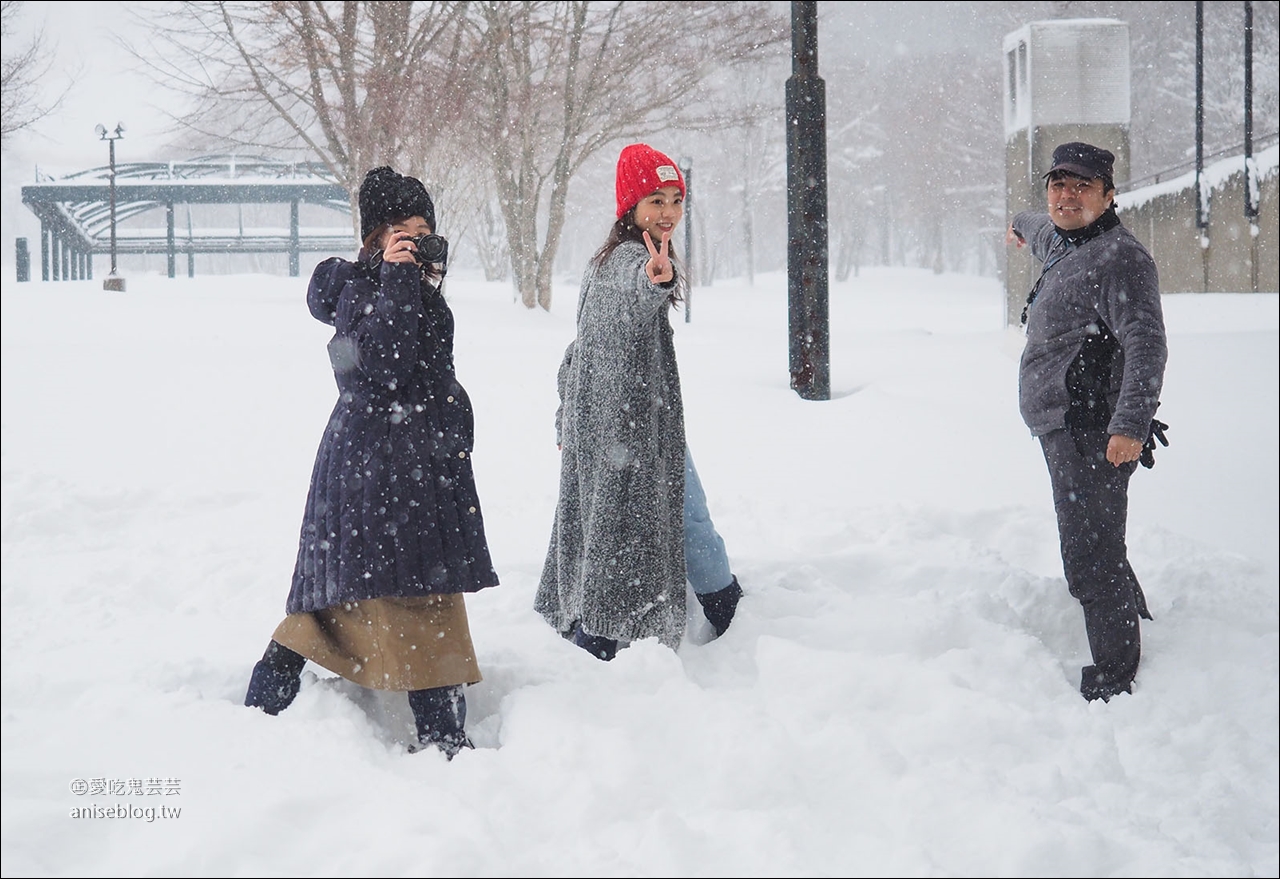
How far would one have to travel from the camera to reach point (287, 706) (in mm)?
3328

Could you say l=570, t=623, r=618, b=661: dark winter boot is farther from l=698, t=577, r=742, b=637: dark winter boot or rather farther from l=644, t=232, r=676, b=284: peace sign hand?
l=644, t=232, r=676, b=284: peace sign hand

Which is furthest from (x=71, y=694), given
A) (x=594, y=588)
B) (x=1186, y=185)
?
(x=1186, y=185)

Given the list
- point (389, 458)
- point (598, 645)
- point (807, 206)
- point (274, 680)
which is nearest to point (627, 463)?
point (598, 645)

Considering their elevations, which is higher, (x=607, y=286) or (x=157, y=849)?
(x=607, y=286)

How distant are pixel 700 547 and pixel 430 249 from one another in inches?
60.8

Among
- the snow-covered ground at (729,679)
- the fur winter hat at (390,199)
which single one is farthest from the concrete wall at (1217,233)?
the fur winter hat at (390,199)

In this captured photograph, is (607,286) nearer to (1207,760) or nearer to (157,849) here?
(157,849)

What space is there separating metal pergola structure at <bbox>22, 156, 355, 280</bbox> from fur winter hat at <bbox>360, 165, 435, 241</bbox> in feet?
81.3

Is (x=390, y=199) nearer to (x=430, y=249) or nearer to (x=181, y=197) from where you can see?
(x=430, y=249)

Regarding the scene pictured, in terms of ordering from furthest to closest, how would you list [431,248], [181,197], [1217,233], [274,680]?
[181,197] → [1217,233] → [274,680] → [431,248]

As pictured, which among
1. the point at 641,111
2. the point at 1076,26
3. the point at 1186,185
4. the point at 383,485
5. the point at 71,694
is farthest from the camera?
the point at 1076,26

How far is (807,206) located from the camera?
734cm

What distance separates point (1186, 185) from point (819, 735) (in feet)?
64.7

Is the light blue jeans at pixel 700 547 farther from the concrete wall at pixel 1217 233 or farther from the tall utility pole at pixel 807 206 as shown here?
the concrete wall at pixel 1217 233
